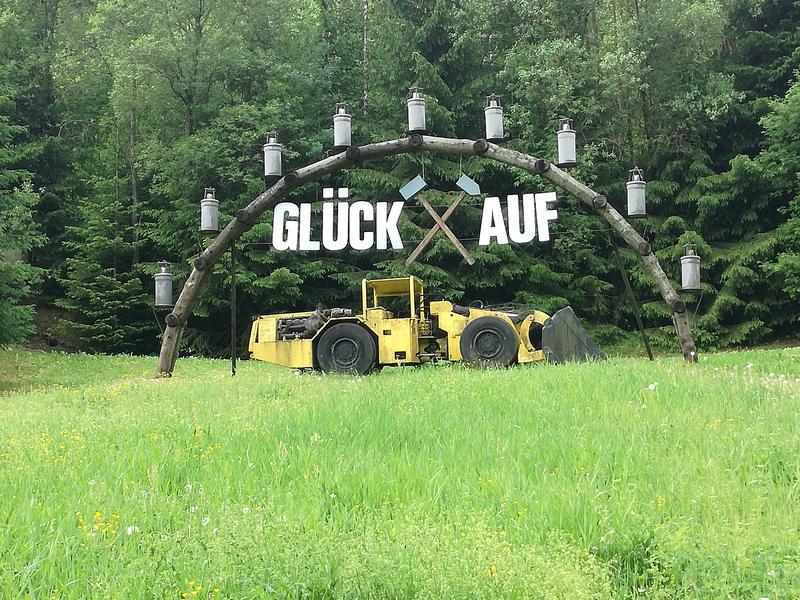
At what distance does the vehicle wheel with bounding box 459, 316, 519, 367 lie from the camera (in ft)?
Answer: 42.9

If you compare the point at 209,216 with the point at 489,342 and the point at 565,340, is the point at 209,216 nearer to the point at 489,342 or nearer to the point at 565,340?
the point at 489,342

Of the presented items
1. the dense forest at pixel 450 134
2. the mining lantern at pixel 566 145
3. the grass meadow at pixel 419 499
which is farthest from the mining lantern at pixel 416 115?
the dense forest at pixel 450 134

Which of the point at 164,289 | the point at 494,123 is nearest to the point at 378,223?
the point at 494,123

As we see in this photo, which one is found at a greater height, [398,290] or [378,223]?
[378,223]

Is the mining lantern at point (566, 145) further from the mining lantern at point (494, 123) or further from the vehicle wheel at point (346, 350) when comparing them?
the vehicle wheel at point (346, 350)

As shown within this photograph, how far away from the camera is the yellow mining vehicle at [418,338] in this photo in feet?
43.5

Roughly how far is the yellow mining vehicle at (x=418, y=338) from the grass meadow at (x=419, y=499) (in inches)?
222

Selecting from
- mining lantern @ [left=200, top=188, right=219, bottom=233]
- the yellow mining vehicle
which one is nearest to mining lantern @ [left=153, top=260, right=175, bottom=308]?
mining lantern @ [left=200, top=188, right=219, bottom=233]

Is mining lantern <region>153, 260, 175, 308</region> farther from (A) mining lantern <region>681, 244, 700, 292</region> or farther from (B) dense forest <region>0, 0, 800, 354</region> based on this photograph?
(B) dense forest <region>0, 0, 800, 354</region>

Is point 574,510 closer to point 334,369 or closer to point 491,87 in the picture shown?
point 334,369

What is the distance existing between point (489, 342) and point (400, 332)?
63.1 inches

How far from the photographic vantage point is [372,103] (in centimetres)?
2828

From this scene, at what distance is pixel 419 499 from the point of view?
13.8 ft

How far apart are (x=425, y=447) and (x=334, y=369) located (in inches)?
321
